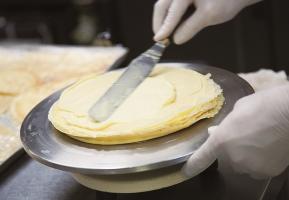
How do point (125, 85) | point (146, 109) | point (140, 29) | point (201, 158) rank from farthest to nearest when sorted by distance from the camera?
point (140, 29)
point (125, 85)
point (146, 109)
point (201, 158)

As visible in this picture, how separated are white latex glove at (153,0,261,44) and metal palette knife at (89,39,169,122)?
8cm

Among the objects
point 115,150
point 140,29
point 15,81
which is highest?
point 115,150

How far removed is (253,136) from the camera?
96 centimetres

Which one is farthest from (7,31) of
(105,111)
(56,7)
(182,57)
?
(105,111)

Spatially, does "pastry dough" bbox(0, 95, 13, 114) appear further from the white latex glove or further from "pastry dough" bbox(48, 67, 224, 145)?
the white latex glove

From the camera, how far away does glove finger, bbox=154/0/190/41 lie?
55.0 inches

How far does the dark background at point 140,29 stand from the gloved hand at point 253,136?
177 centimetres

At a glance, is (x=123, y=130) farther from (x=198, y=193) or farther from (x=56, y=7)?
(x=56, y=7)

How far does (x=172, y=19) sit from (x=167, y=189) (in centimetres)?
56

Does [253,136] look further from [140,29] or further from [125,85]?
[140,29]

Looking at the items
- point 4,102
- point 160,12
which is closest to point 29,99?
point 4,102

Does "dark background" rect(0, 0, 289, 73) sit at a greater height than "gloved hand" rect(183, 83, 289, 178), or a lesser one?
lesser

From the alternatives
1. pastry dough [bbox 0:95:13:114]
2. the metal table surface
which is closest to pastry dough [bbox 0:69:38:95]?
pastry dough [bbox 0:95:13:114]

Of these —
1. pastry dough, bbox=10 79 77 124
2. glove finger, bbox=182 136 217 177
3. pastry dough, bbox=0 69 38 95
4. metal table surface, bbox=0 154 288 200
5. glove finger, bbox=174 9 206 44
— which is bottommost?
pastry dough, bbox=0 69 38 95
